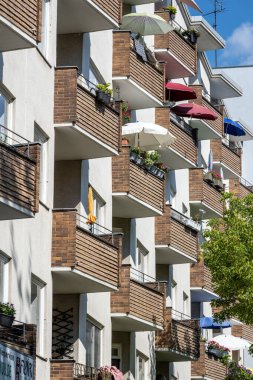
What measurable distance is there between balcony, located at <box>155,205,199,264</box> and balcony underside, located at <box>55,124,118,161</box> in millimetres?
10408

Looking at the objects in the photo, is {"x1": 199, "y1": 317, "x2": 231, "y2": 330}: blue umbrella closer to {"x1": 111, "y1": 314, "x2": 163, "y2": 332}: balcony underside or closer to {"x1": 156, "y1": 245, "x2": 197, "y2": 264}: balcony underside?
{"x1": 156, "y1": 245, "x2": 197, "y2": 264}: balcony underside

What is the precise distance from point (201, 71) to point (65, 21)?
2423 cm

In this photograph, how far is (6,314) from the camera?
29.8 m

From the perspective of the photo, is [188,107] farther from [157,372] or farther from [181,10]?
Result: [157,372]

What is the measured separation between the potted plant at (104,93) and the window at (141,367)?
1009 cm

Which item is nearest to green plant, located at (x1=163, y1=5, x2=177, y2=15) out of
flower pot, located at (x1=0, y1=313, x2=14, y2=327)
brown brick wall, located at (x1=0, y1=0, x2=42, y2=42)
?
brown brick wall, located at (x1=0, y1=0, x2=42, y2=42)

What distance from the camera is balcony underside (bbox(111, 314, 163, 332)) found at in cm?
4279

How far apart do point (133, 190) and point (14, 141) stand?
12.0 m

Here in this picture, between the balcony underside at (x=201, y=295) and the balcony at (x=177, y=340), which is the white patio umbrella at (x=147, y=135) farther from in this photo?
the balcony underside at (x=201, y=295)

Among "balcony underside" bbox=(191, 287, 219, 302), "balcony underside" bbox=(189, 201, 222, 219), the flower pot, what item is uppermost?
"balcony underside" bbox=(189, 201, 222, 219)

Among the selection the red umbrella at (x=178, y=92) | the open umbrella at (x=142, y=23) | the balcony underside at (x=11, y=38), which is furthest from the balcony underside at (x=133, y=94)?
the balcony underside at (x=11, y=38)

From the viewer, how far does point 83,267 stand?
36.8 meters

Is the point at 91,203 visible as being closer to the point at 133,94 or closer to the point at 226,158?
the point at 133,94

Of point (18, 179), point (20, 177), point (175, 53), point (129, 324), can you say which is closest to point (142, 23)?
point (175, 53)
